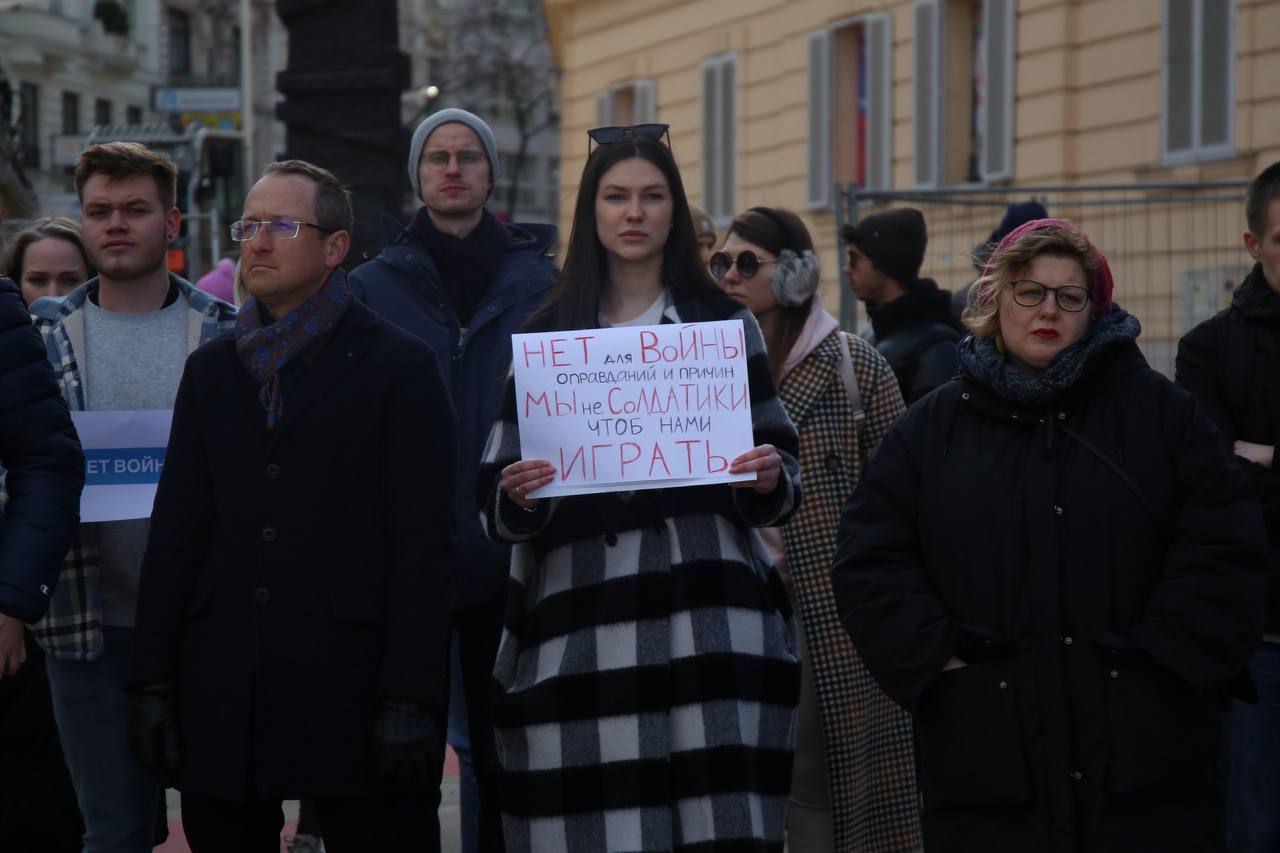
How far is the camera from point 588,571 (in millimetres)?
4598

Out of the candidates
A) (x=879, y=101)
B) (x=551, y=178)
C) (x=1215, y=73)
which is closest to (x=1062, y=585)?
(x=1215, y=73)

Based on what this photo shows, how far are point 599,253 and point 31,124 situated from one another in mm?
53419

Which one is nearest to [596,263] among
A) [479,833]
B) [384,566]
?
[384,566]

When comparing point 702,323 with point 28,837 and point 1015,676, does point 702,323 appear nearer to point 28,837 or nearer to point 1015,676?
point 1015,676

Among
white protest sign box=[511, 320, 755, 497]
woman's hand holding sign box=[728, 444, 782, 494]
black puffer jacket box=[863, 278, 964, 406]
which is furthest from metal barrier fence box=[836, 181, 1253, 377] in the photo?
woman's hand holding sign box=[728, 444, 782, 494]

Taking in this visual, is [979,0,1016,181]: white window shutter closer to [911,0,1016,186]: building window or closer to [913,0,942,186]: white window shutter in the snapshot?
[911,0,1016,186]: building window

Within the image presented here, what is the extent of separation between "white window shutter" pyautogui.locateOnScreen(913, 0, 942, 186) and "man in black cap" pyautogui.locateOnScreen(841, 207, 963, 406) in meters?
11.4

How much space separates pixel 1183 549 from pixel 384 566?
1739 millimetres

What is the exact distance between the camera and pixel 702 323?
463 centimetres

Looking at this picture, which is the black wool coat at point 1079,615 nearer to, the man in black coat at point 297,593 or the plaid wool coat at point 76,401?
the man in black coat at point 297,593

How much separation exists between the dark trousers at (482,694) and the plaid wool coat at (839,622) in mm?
938

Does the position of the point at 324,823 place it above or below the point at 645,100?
below

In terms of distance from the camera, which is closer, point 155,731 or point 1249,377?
point 155,731

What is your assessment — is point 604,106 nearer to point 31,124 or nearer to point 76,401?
point 76,401
